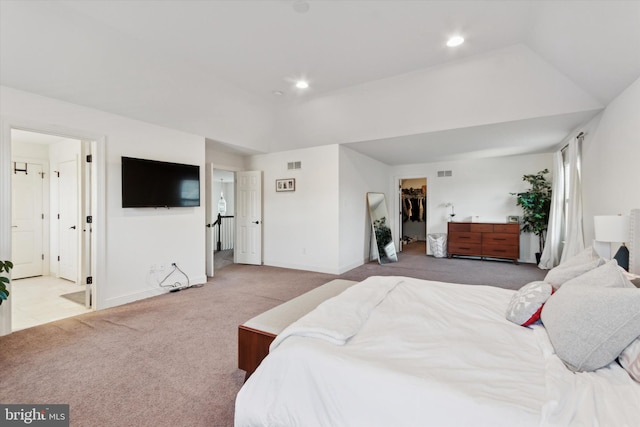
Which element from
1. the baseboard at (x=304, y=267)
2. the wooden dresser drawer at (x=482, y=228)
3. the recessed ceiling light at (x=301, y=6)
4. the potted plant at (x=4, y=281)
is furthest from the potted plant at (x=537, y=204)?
the potted plant at (x=4, y=281)

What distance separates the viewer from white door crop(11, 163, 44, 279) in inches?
191

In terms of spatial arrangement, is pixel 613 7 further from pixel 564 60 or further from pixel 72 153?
pixel 72 153

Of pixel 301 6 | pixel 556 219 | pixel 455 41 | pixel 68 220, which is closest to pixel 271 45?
pixel 301 6

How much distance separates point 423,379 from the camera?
1.10 m

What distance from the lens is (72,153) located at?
15.4 ft

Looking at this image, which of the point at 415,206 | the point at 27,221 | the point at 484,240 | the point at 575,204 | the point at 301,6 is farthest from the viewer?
the point at 415,206

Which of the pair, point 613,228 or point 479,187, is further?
point 479,187

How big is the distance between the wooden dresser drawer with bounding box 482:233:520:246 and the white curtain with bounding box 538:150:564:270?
66 cm

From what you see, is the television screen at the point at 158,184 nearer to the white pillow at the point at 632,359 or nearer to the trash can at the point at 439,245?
the white pillow at the point at 632,359

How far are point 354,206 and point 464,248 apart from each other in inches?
115

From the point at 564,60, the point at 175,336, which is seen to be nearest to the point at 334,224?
the point at 175,336

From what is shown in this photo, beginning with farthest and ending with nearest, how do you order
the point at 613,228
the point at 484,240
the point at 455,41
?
the point at 484,240
the point at 455,41
the point at 613,228

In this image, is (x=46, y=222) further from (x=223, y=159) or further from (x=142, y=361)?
(x=142, y=361)

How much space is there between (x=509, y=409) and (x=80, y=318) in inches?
161
